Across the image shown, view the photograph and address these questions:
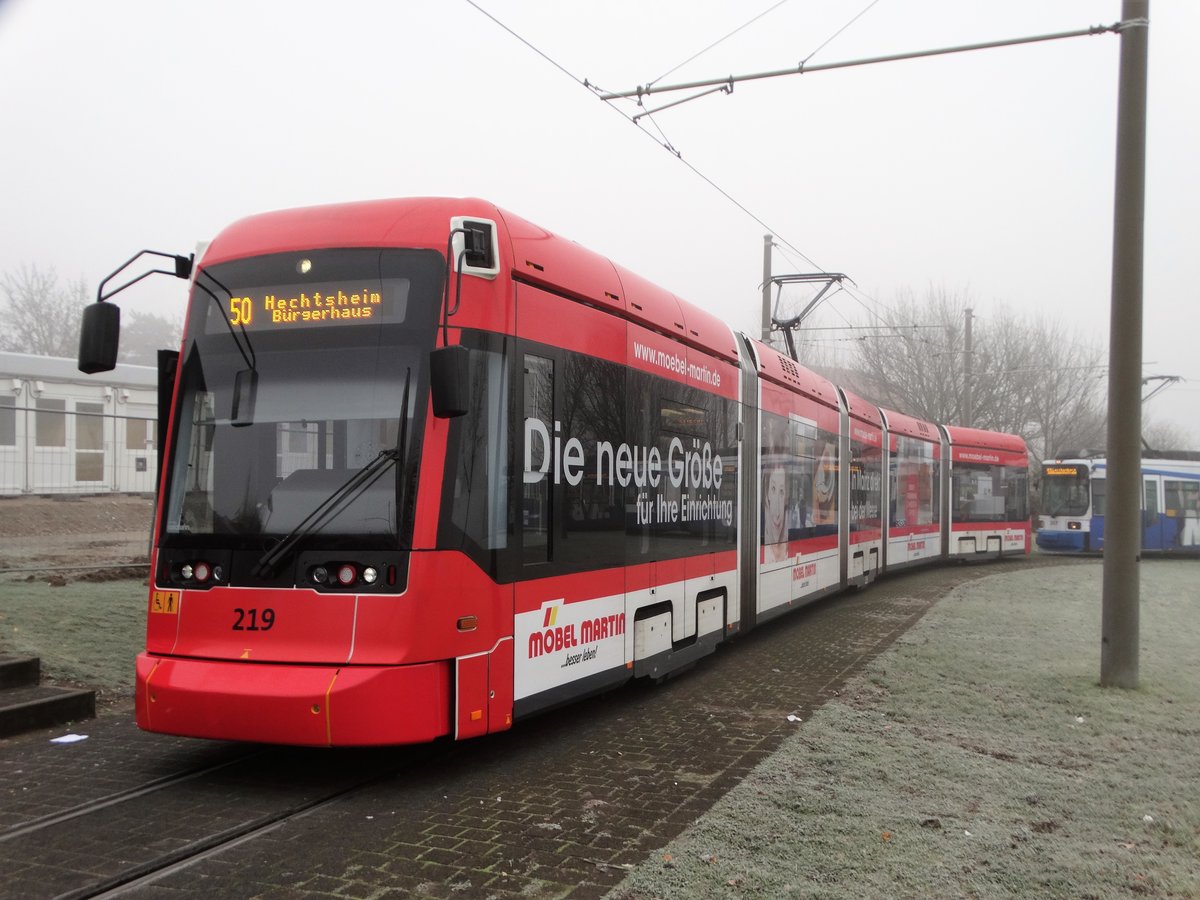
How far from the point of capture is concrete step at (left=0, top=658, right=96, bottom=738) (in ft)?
22.4

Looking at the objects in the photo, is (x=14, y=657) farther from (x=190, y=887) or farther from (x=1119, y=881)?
(x=1119, y=881)

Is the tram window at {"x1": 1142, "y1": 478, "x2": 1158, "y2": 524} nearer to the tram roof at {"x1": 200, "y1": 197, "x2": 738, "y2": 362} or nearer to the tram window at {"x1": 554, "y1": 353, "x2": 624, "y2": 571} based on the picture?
the tram window at {"x1": 554, "y1": 353, "x2": 624, "y2": 571}

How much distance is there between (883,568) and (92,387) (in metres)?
13.6

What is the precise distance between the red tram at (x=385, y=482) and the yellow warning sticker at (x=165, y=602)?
1cm

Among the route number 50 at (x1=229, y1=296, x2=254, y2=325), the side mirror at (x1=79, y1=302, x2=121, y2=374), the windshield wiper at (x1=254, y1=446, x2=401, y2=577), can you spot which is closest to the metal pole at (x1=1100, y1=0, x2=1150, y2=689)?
the windshield wiper at (x1=254, y1=446, x2=401, y2=577)

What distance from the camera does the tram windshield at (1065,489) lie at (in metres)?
29.6

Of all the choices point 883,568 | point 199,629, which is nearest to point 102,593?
point 199,629

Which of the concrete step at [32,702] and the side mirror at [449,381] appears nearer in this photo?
the side mirror at [449,381]

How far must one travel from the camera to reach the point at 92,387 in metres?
14.1

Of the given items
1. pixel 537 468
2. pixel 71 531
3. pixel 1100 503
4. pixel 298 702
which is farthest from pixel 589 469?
pixel 1100 503

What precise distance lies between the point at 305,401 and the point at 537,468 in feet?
4.93

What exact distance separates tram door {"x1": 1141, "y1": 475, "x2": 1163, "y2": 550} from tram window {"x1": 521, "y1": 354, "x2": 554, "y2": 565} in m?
27.4

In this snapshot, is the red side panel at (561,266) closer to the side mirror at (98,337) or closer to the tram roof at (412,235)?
the tram roof at (412,235)

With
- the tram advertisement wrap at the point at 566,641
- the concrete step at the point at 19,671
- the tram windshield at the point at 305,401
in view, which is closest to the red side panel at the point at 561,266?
the tram windshield at the point at 305,401
